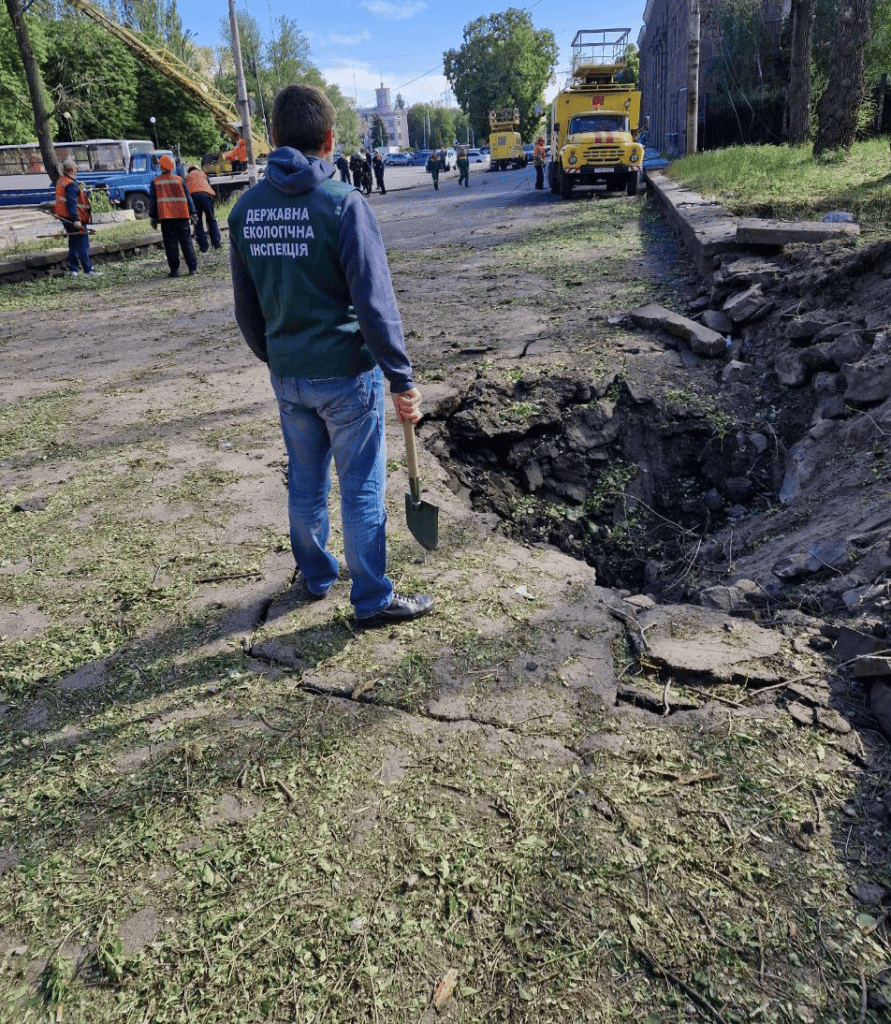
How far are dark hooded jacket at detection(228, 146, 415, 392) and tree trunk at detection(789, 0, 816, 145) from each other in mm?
18919

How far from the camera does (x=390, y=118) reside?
170125 millimetres

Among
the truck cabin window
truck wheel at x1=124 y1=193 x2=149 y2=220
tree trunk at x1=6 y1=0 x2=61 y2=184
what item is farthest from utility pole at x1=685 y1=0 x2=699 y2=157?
truck wheel at x1=124 y1=193 x2=149 y2=220

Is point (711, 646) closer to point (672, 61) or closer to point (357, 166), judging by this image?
point (357, 166)

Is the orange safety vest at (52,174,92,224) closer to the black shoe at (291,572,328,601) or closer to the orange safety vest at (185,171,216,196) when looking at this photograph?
the orange safety vest at (185,171,216,196)

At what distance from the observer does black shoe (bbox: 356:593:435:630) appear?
327cm

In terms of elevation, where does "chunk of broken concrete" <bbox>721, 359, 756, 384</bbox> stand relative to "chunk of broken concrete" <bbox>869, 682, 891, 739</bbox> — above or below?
above

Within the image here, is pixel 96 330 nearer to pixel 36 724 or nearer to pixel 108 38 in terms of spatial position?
pixel 36 724

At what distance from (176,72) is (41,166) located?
1033 centimetres

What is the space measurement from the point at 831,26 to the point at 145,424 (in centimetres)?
3157

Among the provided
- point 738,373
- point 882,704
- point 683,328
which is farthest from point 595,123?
point 882,704

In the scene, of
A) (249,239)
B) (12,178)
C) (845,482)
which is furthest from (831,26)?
(249,239)

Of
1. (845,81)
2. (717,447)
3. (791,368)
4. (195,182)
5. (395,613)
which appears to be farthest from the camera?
(845,81)

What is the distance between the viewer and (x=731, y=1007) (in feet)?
5.88

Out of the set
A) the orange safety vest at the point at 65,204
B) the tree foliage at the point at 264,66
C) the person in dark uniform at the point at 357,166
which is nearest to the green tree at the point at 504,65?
the tree foliage at the point at 264,66
